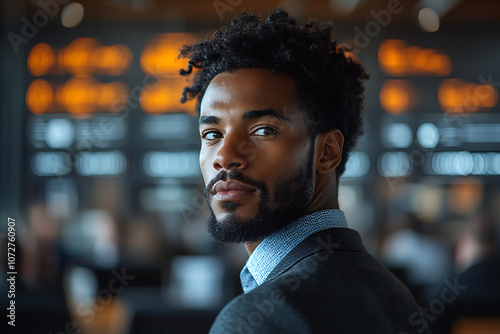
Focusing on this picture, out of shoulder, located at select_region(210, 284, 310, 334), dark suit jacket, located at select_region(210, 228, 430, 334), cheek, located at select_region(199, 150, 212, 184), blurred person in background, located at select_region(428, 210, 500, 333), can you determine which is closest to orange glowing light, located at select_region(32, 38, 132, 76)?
blurred person in background, located at select_region(428, 210, 500, 333)

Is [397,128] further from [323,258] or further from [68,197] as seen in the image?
[323,258]

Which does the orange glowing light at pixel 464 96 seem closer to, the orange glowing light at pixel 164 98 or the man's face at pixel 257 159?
the orange glowing light at pixel 164 98

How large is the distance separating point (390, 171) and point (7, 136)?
2743 millimetres

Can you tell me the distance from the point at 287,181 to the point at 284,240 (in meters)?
0.09

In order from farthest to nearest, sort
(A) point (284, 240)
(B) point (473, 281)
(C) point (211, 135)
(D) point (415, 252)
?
(D) point (415, 252), (B) point (473, 281), (C) point (211, 135), (A) point (284, 240)

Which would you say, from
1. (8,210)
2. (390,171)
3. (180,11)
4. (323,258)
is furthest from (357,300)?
(8,210)

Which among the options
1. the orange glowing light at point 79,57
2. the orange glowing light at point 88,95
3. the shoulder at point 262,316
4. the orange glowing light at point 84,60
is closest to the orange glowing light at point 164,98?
the orange glowing light at point 88,95

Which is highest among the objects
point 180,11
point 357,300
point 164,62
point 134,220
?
point 180,11

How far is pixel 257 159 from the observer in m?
0.82

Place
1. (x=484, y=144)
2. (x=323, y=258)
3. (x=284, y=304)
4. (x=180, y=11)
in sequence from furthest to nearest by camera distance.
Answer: (x=180, y=11), (x=484, y=144), (x=323, y=258), (x=284, y=304)

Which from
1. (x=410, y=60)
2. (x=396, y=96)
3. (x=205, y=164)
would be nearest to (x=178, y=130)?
(x=396, y=96)

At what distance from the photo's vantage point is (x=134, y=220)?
3.86m

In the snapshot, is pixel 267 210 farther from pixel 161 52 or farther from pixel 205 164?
pixel 161 52

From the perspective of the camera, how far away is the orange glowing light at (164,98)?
373cm
